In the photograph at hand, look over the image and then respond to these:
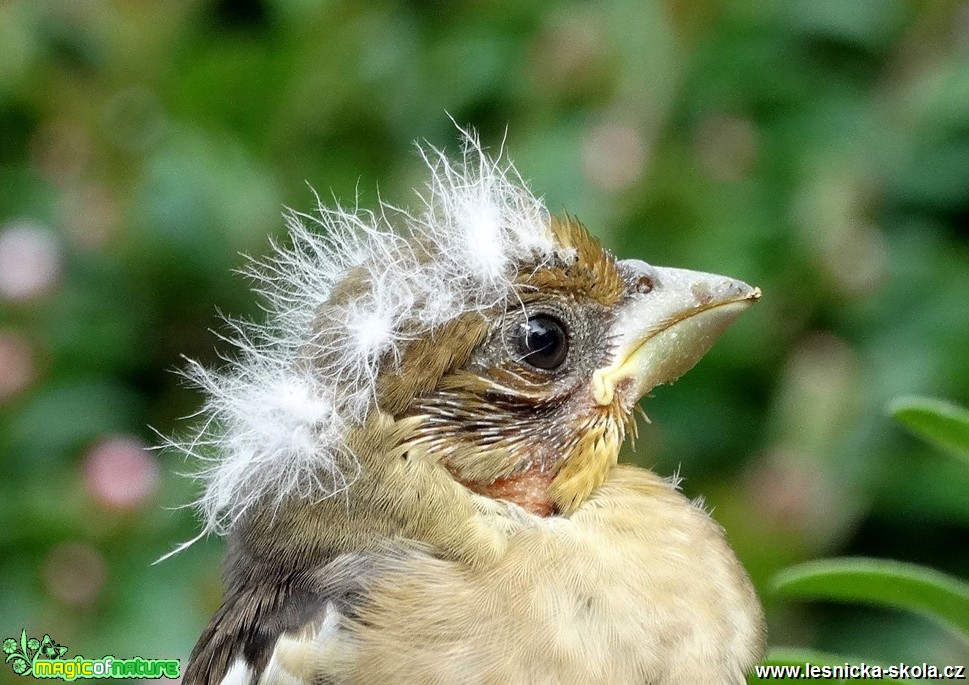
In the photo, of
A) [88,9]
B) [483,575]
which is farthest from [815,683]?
[88,9]

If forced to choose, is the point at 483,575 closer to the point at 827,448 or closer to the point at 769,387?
the point at 827,448

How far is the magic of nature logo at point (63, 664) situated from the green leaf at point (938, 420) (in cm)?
103

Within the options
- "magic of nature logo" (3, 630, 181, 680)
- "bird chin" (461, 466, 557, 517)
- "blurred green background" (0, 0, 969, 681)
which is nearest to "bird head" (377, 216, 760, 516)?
"bird chin" (461, 466, 557, 517)

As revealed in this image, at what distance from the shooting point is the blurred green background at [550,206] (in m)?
2.00

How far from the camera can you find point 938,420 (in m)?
1.02

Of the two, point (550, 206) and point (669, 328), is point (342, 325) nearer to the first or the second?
point (669, 328)

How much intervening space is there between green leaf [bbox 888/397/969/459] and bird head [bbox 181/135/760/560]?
9.9 inches

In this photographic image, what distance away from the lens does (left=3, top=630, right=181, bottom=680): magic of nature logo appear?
1575mm

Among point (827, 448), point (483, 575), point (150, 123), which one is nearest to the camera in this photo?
point (483, 575)

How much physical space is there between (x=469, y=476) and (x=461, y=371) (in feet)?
0.36

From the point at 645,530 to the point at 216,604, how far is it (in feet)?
3.23

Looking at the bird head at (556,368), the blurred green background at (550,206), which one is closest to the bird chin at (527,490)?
the bird head at (556,368)

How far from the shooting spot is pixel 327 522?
111 centimetres

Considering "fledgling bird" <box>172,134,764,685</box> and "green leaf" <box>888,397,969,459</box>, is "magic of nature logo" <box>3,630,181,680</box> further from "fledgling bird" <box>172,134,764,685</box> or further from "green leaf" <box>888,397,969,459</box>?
"green leaf" <box>888,397,969,459</box>
